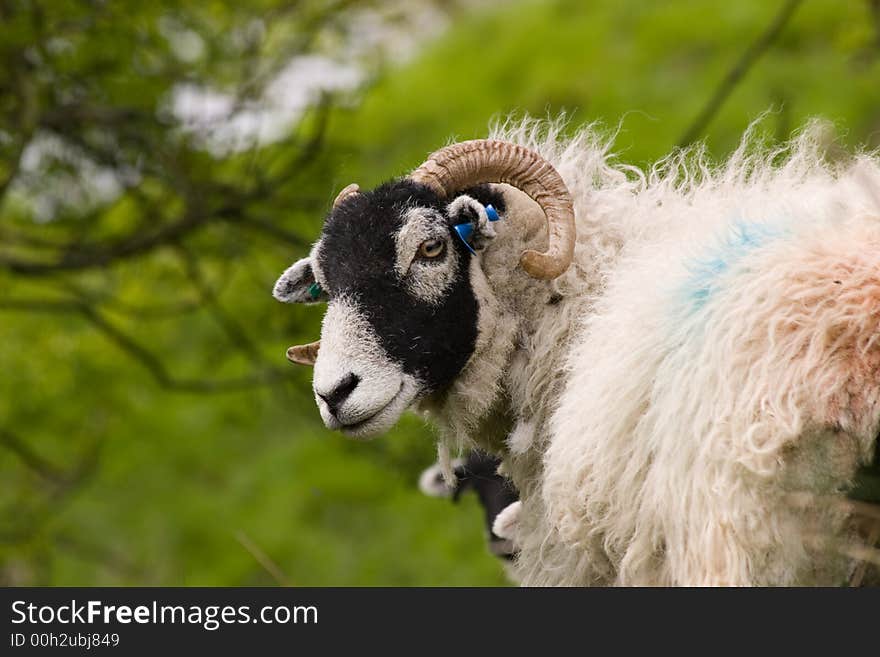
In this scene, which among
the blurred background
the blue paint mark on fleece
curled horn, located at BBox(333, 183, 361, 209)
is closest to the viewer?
the blue paint mark on fleece

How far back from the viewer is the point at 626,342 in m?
3.33

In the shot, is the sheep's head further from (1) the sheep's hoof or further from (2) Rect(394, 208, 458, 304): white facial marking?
(1) the sheep's hoof

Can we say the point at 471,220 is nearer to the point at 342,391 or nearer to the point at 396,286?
the point at 396,286

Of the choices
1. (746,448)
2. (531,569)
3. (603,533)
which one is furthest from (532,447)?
(746,448)

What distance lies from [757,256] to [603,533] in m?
0.87

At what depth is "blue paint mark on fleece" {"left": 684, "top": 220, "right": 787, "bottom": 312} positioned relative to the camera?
317cm

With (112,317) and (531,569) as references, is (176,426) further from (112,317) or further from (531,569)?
(531,569)

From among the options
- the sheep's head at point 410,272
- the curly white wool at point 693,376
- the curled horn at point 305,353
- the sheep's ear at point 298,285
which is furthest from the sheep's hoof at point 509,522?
the sheep's ear at point 298,285

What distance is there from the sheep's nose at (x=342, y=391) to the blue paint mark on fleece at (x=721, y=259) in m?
1.06

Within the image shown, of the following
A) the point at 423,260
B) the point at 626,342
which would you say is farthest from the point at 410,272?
the point at 626,342

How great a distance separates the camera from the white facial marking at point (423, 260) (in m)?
3.84

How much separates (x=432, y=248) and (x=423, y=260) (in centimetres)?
5

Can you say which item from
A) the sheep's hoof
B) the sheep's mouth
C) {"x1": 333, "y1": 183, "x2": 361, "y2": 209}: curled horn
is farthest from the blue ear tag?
the sheep's hoof

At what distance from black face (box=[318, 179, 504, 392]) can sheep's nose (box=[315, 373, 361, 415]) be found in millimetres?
147
